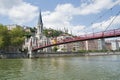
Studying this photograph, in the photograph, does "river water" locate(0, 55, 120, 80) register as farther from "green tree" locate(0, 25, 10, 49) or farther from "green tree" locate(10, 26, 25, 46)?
"green tree" locate(10, 26, 25, 46)

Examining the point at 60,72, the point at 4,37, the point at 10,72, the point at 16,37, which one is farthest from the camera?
the point at 16,37

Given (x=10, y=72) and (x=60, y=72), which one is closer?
(x=60, y=72)

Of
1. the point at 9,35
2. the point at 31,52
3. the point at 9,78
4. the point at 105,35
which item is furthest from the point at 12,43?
the point at 9,78

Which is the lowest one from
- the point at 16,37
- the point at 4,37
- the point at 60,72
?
the point at 60,72

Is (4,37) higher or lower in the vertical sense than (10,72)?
higher

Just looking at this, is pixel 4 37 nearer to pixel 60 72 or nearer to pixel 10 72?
pixel 10 72

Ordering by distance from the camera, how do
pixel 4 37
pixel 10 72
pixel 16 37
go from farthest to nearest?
pixel 16 37, pixel 4 37, pixel 10 72

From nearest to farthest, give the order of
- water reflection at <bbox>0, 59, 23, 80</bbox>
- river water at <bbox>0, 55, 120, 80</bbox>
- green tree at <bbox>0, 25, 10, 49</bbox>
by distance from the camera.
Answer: river water at <bbox>0, 55, 120, 80</bbox> < water reflection at <bbox>0, 59, 23, 80</bbox> < green tree at <bbox>0, 25, 10, 49</bbox>

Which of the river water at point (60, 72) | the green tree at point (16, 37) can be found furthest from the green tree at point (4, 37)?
the river water at point (60, 72)

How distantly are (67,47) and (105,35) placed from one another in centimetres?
14390

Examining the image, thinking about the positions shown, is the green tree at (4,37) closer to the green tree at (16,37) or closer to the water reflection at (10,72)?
the green tree at (16,37)

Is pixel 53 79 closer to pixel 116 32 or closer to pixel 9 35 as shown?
pixel 116 32

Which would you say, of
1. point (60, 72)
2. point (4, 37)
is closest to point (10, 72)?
point (60, 72)

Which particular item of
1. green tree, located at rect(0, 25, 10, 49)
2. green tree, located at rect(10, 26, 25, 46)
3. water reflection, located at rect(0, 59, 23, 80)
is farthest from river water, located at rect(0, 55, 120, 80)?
green tree, located at rect(10, 26, 25, 46)
